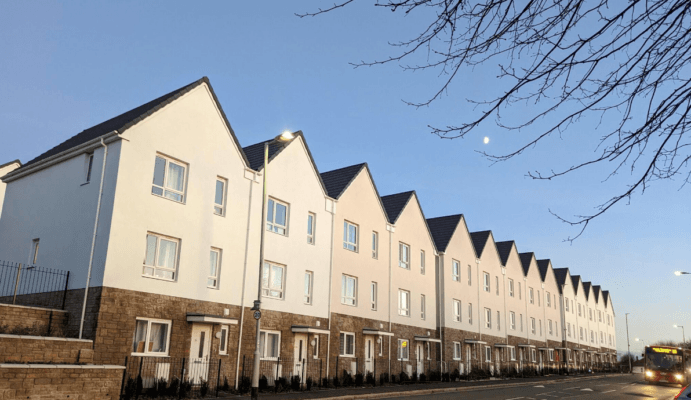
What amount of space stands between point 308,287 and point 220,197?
6817 millimetres

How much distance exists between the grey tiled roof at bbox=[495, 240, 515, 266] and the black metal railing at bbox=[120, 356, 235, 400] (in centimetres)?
3549

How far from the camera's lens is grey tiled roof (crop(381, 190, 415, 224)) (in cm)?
3637

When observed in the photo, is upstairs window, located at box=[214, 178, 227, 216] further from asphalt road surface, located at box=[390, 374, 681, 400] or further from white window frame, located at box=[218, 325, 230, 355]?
asphalt road surface, located at box=[390, 374, 681, 400]

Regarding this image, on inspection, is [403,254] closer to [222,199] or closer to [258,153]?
[258,153]

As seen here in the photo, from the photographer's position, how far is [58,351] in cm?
1644

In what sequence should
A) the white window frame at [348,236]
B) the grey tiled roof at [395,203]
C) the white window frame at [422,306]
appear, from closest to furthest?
1. the white window frame at [348,236]
2. the grey tiled roof at [395,203]
3. the white window frame at [422,306]

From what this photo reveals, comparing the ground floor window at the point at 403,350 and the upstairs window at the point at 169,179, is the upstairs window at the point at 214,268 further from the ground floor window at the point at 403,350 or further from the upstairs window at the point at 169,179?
the ground floor window at the point at 403,350

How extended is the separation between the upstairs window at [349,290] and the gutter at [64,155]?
47.1 feet

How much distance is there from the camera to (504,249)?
54.0 m

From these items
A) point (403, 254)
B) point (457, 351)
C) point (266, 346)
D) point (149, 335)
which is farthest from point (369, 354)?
point (149, 335)

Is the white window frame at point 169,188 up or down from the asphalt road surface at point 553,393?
up

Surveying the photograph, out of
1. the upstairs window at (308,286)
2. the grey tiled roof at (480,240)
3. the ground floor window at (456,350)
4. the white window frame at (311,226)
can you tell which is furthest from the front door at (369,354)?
Result: the grey tiled roof at (480,240)

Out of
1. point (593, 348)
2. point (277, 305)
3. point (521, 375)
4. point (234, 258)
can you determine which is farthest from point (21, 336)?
point (593, 348)

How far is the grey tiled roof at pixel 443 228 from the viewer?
41.8 meters
